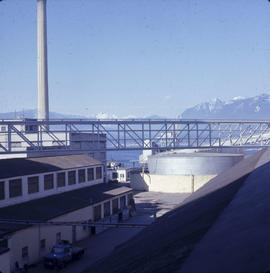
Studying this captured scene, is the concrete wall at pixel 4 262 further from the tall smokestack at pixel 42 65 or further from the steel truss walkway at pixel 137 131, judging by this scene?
the tall smokestack at pixel 42 65

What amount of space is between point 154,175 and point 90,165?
30.9 feet

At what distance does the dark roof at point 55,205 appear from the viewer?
13656mm

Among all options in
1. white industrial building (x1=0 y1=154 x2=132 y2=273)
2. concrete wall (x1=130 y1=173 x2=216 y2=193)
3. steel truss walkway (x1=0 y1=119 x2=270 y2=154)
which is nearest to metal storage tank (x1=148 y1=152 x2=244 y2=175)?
concrete wall (x1=130 y1=173 x2=216 y2=193)

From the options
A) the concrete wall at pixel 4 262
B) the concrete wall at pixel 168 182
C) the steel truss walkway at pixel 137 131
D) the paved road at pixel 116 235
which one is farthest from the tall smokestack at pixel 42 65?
the concrete wall at pixel 4 262

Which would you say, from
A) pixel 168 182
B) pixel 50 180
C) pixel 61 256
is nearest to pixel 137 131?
pixel 50 180

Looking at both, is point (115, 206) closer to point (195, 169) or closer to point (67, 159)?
point (67, 159)

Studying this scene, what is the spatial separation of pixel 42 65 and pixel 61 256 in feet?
64.4

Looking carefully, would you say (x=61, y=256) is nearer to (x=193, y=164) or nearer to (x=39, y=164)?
(x=39, y=164)

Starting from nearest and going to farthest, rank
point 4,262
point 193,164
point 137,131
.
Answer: point 4,262 < point 137,131 < point 193,164

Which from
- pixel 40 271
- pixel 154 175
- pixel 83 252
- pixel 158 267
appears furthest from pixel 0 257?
pixel 154 175

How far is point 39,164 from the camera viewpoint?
1792 cm

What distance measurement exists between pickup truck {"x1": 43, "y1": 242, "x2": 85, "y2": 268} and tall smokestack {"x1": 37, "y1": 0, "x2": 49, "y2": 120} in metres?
17.6

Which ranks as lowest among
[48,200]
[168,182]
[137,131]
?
[168,182]

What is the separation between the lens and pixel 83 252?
13523 mm
